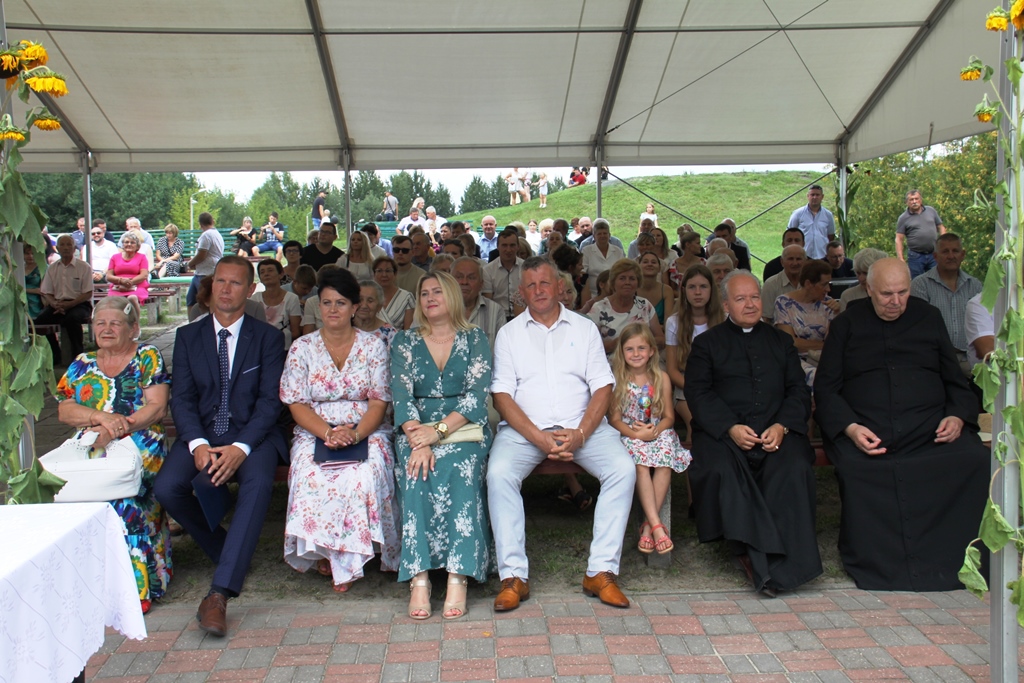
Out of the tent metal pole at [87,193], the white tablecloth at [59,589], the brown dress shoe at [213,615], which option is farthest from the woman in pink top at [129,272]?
the white tablecloth at [59,589]

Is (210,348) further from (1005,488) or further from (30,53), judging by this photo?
(1005,488)

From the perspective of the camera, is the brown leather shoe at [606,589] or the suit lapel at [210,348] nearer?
the brown leather shoe at [606,589]

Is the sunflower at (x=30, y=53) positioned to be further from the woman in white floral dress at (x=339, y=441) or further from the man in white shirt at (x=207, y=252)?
the man in white shirt at (x=207, y=252)

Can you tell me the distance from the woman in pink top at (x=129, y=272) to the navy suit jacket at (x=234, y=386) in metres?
8.20

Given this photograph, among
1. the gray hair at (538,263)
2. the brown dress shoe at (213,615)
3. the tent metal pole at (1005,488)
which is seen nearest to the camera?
the tent metal pole at (1005,488)

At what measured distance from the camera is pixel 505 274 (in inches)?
322

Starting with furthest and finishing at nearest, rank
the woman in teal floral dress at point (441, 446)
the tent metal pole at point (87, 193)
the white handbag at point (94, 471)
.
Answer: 1. the tent metal pole at point (87, 193)
2. the woman in teal floral dress at point (441, 446)
3. the white handbag at point (94, 471)

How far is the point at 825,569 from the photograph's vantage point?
436 centimetres

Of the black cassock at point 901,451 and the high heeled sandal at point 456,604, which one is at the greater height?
the black cassock at point 901,451

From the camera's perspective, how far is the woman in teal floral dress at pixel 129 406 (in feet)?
13.2

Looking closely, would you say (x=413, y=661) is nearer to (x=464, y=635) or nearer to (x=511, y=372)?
(x=464, y=635)

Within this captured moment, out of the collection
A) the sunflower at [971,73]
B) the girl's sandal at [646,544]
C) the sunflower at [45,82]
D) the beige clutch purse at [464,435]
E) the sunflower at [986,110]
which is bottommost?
the girl's sandal at [646,544]

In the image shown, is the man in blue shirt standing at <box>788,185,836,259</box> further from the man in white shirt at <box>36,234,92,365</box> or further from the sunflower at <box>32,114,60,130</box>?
the sunflower at <box>32,114,60,130</box>

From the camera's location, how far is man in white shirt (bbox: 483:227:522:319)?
808 cm
